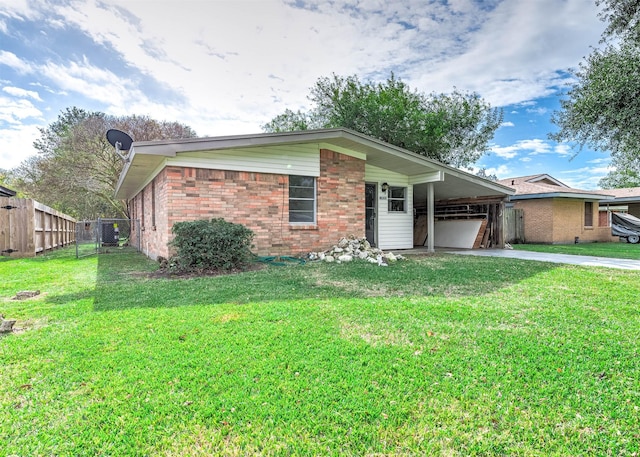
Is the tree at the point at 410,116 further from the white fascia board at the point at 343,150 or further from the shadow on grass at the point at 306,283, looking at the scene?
the shadow on grass at the point at 306,283

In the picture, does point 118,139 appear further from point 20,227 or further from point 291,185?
point 291,185

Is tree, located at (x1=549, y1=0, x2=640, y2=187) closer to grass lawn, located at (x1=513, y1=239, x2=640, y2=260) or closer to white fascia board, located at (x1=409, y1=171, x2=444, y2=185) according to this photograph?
grass lawn, located at (x1=513, y1=239, x2=640, y2=260)

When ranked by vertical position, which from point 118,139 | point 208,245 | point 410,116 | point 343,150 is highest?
point 410,116

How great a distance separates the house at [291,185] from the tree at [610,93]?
10.2 ft

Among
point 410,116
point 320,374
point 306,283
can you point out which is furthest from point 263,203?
point 410,116

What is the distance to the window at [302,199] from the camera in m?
9.45

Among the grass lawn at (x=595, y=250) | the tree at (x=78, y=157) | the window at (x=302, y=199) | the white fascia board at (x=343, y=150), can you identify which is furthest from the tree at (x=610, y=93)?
the tree at (x=78, y=157)

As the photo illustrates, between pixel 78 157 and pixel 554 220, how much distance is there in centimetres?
2683

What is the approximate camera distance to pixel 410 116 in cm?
1789

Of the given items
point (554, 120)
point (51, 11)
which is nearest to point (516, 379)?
point (554, 120)

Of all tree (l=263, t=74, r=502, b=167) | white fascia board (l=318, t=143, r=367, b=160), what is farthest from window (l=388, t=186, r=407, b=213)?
tree (l=263, t=74, r=502, b=167)

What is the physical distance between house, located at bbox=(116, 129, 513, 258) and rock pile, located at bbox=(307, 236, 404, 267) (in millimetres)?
436

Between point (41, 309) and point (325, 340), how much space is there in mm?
3825

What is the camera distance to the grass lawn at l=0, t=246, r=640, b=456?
6.36 feet
